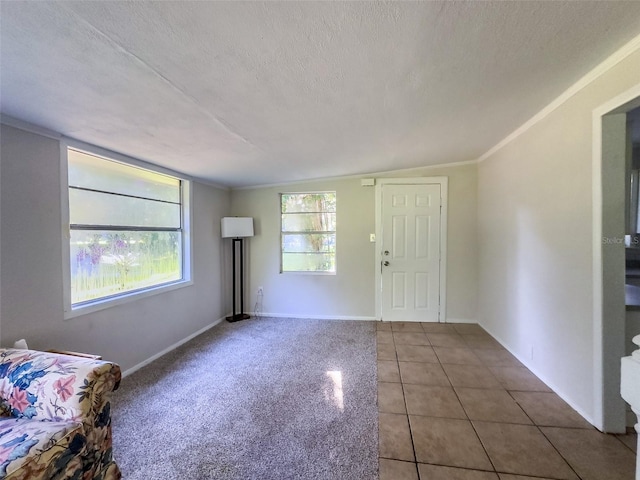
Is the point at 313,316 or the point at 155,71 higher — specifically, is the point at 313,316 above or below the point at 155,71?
below

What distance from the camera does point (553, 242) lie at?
2.14 meters

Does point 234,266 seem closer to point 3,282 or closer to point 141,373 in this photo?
point 141,373

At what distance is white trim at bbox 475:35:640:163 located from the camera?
4.68 ft

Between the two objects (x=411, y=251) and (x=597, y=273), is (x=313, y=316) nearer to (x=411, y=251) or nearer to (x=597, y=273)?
(x=411, y=251)

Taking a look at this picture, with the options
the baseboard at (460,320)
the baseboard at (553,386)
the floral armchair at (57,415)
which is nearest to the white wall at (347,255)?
the baseboard at (460,320)

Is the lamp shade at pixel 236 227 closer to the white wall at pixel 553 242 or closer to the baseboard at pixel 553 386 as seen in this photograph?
the white wall at pixel 553 242

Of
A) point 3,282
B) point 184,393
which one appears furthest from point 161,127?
point 184,393

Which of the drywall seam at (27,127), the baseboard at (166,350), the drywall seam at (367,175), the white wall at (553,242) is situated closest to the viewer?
the drywall seam at (27,127)

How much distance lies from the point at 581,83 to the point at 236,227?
12.1 ft

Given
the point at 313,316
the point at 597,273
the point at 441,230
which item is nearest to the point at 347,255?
the point at 313,316

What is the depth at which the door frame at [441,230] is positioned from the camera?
12.3 feet

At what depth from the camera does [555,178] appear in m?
2.11

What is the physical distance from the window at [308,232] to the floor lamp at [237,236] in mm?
560

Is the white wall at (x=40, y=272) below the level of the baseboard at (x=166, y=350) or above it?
above
